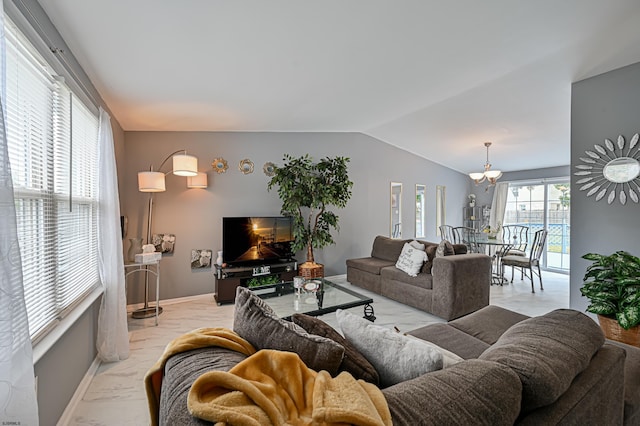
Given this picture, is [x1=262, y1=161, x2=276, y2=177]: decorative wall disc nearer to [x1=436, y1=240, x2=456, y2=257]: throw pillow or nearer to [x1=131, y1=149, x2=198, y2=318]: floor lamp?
[x1=131, y1=149, x2=198, y2=318]: floor lamp

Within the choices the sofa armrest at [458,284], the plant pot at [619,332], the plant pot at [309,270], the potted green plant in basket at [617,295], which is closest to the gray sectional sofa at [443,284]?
the sofa armrest at [458,284]

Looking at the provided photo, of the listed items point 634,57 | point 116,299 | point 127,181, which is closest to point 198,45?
point 116,299

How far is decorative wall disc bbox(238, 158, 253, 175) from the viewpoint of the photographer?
4.56m

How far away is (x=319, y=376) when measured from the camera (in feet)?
2.81

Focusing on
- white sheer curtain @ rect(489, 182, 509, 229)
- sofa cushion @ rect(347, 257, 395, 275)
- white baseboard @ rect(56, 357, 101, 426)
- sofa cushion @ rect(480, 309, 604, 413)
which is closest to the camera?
sofa cushion @ rect(480, 309, 604, 413)

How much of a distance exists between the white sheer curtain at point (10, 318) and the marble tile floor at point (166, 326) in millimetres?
1050

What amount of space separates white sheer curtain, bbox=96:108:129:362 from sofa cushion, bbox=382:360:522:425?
2.57 metres

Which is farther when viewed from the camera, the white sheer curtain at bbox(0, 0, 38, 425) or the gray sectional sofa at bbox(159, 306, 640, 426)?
the white sheer curtain at bbox(0, 0, 38, 425)

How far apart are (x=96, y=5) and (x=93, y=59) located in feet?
2.25

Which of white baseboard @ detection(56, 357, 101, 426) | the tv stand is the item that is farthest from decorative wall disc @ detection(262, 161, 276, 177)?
white baseboard @ detection(56, 357, 101, 426)

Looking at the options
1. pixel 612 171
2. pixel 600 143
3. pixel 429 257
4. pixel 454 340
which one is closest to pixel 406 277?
pixel 429 257

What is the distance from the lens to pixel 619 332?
2578 millimetres

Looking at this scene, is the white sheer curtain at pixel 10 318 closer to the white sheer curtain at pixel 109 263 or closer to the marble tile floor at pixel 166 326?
the marble tile floor at pixel 166 326

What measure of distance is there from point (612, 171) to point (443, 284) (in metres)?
1.99
